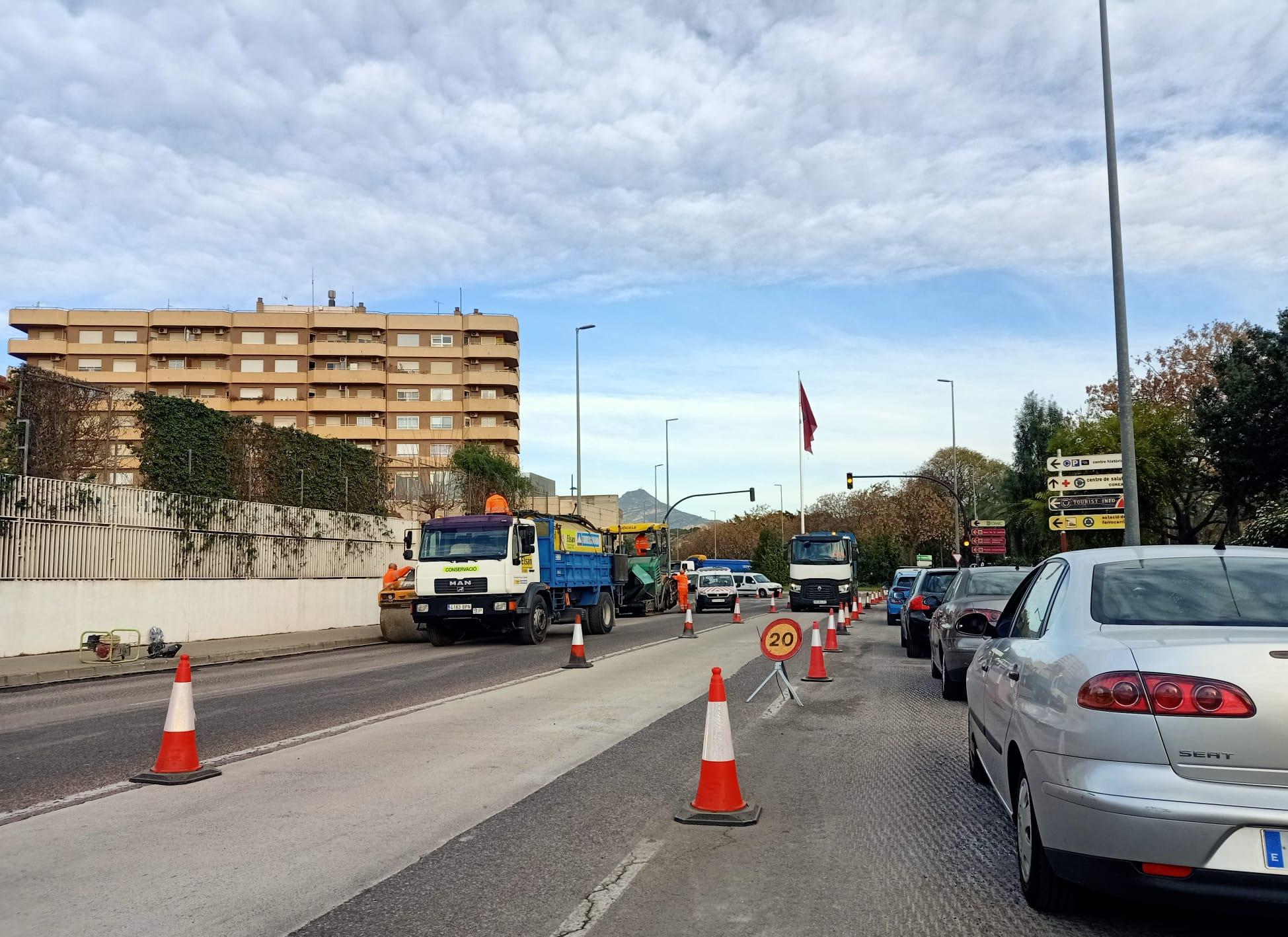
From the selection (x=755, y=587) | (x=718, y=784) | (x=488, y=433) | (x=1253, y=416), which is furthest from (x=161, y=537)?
(x=488, y=433)

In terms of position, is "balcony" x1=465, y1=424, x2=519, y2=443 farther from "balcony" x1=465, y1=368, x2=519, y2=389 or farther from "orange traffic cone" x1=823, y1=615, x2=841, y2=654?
"orange traffic cone" x1=823, y1=615, x2=841, y2=654

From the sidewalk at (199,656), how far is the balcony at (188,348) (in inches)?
2265

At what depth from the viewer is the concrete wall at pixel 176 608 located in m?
19.1

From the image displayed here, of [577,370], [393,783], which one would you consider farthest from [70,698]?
[577,370]

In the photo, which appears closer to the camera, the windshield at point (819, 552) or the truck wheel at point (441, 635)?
the truck wheel at point (441, 635)

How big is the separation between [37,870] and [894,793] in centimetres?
506

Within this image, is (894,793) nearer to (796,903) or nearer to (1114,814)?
(796,903)

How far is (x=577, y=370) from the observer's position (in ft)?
153

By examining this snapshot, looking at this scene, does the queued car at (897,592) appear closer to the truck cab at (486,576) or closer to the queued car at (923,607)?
the queued car at (923,607)

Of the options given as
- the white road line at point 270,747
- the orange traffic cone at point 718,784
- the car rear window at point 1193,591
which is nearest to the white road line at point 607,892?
the orange traffic cone at point 718,784

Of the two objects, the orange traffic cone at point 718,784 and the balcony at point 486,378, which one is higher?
the balcony at point 486,378

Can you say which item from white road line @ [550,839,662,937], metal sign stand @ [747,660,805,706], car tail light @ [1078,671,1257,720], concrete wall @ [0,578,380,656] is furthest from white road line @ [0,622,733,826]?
concrete wall @ [0,578,380,656]

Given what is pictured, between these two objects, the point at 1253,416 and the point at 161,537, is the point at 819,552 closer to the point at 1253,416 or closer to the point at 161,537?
the point at 1253,416

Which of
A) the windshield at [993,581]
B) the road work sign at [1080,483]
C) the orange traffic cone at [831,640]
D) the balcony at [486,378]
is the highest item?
the balcony at [486,378]
